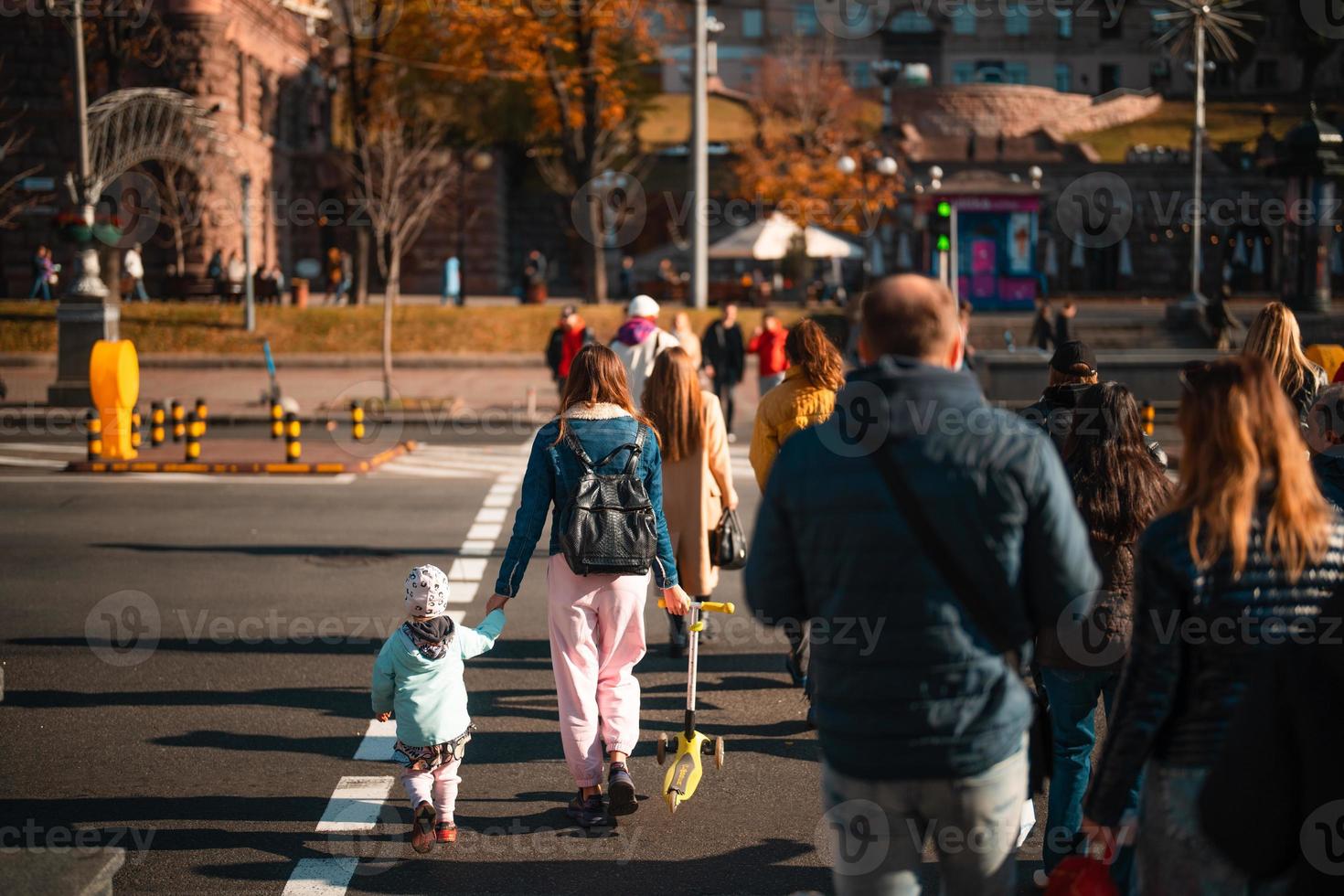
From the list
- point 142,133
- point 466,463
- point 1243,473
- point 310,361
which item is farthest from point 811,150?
point 1243,473

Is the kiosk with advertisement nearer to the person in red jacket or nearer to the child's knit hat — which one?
the person in red jacket

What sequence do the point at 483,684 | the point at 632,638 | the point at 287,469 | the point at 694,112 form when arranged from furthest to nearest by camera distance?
the point at 694,112, the point at 287,469, the point at 483,684, the point at 632,638

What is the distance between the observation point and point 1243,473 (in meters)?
3.70

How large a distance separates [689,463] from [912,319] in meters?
4.66

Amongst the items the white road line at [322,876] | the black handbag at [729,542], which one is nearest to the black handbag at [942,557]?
the white road line at [322,876]

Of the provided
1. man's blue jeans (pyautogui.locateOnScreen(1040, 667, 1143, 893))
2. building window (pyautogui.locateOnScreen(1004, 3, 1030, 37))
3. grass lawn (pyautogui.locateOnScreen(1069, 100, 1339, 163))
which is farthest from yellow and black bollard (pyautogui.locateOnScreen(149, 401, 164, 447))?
building window (pyautogui.locateOnScreen(1004, 3, 1030, 37))

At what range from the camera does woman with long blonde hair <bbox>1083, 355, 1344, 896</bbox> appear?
11.9ft

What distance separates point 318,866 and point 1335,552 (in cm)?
393

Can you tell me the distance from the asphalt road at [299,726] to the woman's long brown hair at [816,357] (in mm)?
1791

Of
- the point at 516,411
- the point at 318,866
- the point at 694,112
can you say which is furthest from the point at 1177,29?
the point at 318,866

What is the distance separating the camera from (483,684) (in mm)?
8727

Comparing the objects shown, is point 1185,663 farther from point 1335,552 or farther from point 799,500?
point 799,500

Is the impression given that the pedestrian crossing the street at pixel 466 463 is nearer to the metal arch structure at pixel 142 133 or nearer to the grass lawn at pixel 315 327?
the metal arch structure at pixel 142 133

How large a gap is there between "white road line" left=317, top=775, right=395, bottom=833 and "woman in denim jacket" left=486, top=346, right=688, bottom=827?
0.87m
